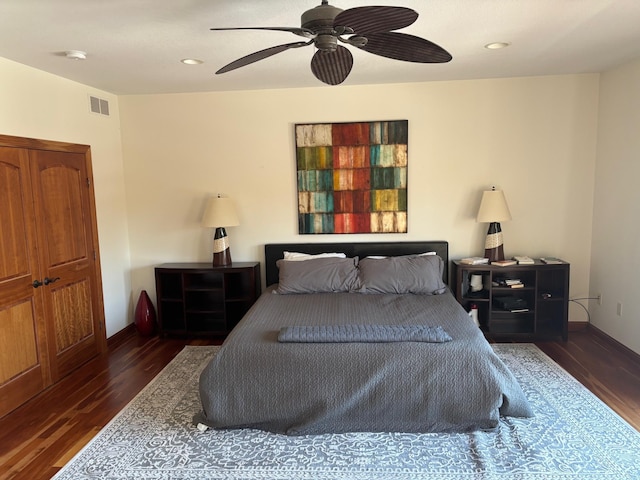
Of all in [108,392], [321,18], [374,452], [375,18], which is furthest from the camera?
[108,392]

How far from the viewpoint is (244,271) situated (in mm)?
4289

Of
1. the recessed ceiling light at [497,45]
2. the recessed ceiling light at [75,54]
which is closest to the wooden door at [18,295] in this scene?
the recessed ceiling light at [75,54]

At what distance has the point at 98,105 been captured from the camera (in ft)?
13.7

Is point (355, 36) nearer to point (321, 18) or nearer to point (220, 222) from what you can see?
point (321, 18)

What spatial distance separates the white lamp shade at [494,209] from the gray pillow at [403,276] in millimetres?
607

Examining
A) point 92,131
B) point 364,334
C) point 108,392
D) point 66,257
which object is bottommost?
point 108,392

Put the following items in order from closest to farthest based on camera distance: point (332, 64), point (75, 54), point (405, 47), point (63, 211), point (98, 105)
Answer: point (405, 47) → point (332, 64) → point (75, 54) → point (63, 211) → point (98, 105)

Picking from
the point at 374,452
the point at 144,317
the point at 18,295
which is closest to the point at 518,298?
the point at 374,452

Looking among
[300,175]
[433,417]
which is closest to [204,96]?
[300,175]

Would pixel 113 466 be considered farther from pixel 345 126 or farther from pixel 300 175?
pixel 345 126

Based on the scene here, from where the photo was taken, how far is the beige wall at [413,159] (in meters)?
4.22

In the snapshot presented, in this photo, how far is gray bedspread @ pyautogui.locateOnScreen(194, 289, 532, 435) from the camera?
8.46ft

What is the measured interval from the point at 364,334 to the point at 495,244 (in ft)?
6.64

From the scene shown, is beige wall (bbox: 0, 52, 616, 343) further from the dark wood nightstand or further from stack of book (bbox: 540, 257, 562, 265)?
the dark wood nightstand
